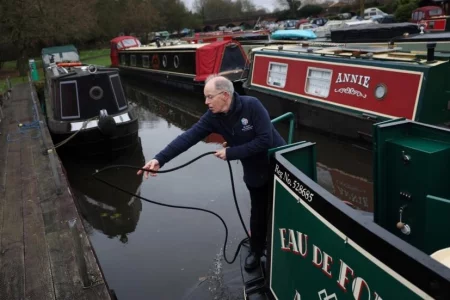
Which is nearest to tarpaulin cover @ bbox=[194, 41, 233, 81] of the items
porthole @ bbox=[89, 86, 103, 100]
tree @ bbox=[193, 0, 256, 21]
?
porthole @ bbox=[89, 86, 103, 100]

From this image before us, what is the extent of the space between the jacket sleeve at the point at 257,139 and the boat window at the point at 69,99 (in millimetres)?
6374

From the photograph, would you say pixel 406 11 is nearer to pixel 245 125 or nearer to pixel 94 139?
pixel 94 139

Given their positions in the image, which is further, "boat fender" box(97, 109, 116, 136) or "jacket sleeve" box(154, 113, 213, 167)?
"boat fender" box(97, 109, 116, 136)

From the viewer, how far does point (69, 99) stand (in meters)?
8.43

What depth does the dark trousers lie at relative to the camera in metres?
3.36

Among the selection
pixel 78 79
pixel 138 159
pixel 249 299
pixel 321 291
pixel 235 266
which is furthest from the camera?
pixel 138 159

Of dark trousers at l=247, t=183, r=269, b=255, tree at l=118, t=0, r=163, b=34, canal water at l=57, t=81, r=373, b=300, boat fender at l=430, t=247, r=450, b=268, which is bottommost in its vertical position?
canal water at l=57, t=81, r=373, b=300

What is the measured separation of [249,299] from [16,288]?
6.71ft

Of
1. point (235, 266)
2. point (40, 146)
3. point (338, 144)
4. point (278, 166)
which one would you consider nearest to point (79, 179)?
point (40, 146)

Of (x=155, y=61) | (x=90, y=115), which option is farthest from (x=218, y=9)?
(x=90, y=115)

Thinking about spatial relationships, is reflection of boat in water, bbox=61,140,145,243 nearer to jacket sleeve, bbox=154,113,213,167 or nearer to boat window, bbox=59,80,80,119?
boat window, bbox=59,80,80,119

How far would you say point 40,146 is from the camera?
793 centimetres

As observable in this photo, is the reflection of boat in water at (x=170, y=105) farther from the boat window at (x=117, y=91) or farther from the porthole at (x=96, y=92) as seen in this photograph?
the porthole at (x=96, y=92)

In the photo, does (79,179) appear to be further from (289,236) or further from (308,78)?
(289,236)
